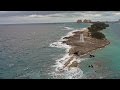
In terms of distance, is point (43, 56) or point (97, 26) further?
point (97, 26)

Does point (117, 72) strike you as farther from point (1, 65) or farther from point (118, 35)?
point (1, 65)

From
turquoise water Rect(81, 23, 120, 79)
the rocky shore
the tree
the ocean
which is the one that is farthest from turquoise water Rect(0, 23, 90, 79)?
turquoise water Rect(81, 23, 120, 79)

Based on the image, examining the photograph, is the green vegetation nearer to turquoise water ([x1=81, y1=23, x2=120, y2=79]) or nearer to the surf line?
turquoise water ([x1=81, y1=23, x2=120, y2=79])

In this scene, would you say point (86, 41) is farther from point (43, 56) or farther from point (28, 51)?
point (28, 51)

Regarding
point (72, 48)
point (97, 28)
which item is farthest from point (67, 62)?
point (97, 28)

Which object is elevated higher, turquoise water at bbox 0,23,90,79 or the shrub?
the shrub

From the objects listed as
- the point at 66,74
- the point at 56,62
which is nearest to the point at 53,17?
the point at 56,62

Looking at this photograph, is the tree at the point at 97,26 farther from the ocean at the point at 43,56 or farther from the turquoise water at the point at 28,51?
the turquoise water at the point at 28,51
